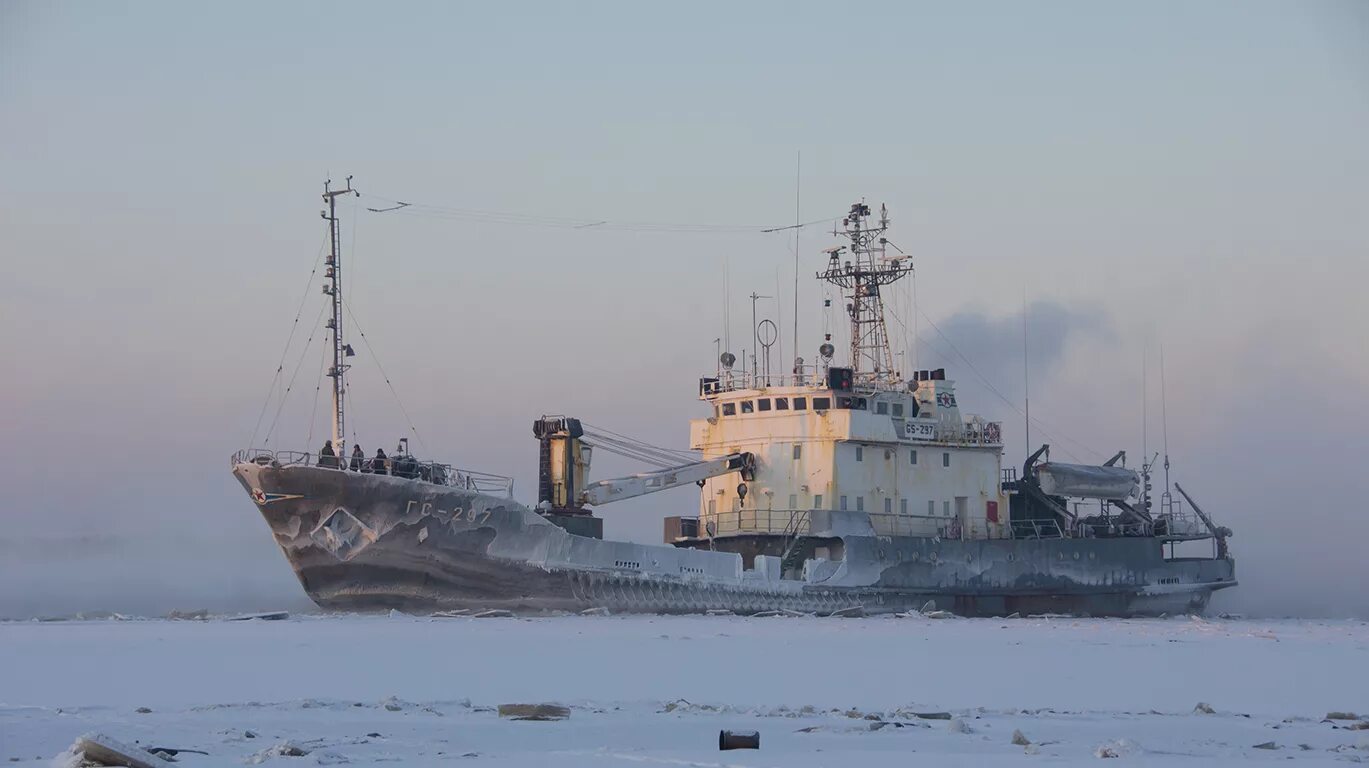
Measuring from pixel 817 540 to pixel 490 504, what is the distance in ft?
32.1

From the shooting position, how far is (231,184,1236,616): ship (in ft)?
107

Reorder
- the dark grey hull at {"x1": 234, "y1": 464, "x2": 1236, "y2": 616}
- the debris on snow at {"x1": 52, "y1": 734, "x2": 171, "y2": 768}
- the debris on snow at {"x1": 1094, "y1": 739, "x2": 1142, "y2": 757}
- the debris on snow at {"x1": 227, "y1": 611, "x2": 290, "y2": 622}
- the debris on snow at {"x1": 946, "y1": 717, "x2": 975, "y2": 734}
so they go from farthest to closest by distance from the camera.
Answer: the dark grey hull at {"x1": 234, "y1": 464, "x2": 1236, "y2": 616} < the debris on snow at {"x1": 227, "y1": 611, "x2": 290, "y2": 622} < the debris on snow at {"x1": 946, "y1": 717, "x2": 975, "y2": 734} < the debris on snow at {"x1": 1094, "y1": 739, "x2": 1142, "y2": 757} < the debris on snow at {"x1": 52, "y1": 734, "x2": 171, "y2": 768}

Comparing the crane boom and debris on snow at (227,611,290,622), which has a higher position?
the crane boom

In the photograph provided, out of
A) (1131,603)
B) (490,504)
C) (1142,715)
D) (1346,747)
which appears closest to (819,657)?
(1142,715)

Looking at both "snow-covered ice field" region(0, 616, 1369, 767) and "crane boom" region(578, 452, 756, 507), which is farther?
"crane boom" region(578, 452, 756, 507)

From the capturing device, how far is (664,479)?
38781 millimetres

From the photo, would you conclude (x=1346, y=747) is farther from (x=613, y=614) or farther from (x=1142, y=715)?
(x=613, y=614)

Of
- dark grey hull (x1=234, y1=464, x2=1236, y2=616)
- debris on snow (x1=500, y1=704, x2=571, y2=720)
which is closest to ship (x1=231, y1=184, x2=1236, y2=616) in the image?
dark grey hull (x1=234, y1=464, x2=1236, y2=616)

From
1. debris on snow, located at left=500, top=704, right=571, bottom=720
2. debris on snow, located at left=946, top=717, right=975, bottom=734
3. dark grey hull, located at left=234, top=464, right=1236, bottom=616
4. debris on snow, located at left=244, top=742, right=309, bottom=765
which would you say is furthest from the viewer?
dark grey hull, located at left=234, top=464, right=1236, bottom=616

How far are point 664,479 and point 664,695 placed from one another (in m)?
22.9

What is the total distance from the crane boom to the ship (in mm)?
54

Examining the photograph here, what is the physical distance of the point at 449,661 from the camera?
763 inches

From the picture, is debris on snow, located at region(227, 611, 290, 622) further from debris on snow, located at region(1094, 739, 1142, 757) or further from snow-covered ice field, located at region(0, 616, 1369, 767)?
debris on snow, located at region(1094, 739, 1142, 757)

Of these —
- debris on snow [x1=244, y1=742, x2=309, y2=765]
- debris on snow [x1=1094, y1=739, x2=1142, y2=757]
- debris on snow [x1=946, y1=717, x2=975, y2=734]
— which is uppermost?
debris on snow [x1=244, y1=742, x2=309, y2=765]
